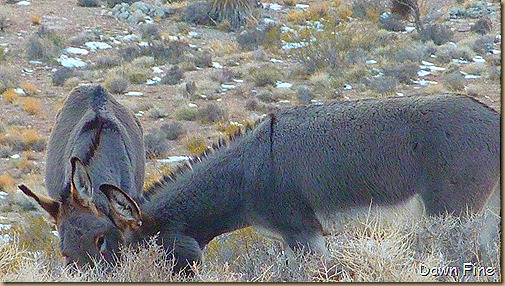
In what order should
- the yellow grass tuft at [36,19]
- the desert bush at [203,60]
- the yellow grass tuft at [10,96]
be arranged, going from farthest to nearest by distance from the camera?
the yellow grass tuft at [36,19]
the desert bush at [203,60]
the yellow grass tuft at [10,96]

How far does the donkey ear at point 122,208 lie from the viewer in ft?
17.7

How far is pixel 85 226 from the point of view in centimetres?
571

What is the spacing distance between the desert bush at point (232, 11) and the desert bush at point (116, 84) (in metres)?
7.56

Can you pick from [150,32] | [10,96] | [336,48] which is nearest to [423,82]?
[336,48]

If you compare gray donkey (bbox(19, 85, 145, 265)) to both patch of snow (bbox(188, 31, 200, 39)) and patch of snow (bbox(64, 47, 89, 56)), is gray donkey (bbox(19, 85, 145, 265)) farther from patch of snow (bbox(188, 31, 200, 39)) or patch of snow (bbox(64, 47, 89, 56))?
patch of snow (bbox(188, 31, 200, 39))

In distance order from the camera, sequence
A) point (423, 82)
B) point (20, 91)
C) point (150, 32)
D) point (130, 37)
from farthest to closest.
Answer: point (150, 32), point (130, 37), point (423, 82), point (20, 91)

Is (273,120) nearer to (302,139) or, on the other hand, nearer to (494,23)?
(302,139)

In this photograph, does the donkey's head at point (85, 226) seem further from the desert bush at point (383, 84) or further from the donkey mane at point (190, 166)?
the desert bush at point (383, 84)

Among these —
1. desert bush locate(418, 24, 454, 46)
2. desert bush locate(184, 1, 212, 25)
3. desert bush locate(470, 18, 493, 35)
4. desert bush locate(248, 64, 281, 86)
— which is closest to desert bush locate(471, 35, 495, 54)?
desert bush locate(418, 24, 454, 46)

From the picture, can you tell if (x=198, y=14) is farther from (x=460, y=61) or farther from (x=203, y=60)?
(x=460, y=61)

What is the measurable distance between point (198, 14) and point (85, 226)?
2002 cm

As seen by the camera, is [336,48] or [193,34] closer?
[336,48]

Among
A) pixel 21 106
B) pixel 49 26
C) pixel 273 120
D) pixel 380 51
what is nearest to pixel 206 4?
pixel 49 26

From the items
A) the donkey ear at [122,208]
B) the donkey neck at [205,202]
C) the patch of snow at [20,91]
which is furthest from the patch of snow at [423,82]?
the donkey ear at [122,208]
